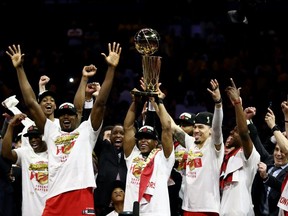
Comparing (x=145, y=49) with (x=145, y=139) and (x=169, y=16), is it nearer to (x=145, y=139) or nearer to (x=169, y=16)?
(x=145, y=139)

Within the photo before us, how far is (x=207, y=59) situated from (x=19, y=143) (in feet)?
19.4

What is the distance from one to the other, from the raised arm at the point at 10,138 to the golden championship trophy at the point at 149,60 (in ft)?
4.15

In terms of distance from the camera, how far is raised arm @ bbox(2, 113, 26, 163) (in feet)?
31.2

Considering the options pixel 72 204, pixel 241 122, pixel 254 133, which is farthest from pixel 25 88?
pixel 254 133

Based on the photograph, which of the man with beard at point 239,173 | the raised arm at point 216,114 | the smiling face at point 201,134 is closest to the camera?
the raised arm at point 216,114

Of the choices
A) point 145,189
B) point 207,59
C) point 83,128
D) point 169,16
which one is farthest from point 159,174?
point 169,16

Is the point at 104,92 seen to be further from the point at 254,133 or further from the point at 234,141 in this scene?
the point at 254,133

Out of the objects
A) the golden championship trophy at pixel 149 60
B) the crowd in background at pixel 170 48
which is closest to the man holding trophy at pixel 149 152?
the golden championship trophy at pixel 149 60

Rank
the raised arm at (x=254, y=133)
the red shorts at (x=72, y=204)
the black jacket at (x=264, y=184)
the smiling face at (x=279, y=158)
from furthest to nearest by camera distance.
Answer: the raised arm at (x=254, y=133)
the smiling face at (x=279, y=158)
the black jacket at (x=264, y=184)
the red shorts at (x=72, y=204)

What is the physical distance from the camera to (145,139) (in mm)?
9438

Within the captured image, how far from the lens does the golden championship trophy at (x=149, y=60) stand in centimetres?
926

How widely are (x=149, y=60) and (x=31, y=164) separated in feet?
5.60

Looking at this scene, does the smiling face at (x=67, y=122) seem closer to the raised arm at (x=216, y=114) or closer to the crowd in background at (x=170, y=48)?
the raised arm at (x=216, y=114)

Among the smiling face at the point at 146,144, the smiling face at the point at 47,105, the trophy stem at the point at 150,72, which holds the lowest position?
the smiling face at the point at 146,144
